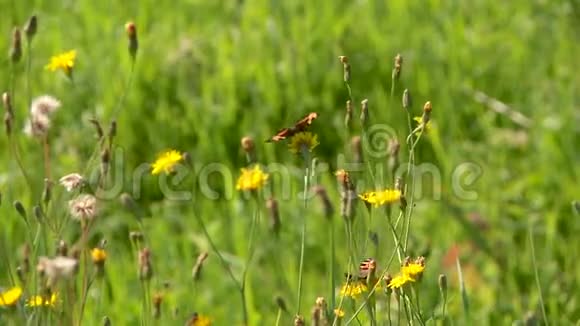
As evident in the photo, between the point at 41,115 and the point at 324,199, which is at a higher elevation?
the point at 41,115

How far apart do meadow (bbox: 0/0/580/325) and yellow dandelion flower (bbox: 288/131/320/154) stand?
2.20 ft

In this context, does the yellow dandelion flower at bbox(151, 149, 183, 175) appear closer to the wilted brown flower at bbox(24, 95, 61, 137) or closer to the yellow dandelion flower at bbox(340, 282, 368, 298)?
the wilted brown flower at bbox(24, 95, 61, 137)

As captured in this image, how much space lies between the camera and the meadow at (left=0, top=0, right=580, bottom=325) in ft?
8.30

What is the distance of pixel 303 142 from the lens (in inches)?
63.4

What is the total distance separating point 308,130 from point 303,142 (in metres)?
1.02

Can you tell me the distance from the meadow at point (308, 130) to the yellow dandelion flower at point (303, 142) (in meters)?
0.67

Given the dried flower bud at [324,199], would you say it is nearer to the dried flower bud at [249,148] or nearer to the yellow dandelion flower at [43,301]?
the dried flower bud at [249,148]

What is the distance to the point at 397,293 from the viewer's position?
61.0 inches

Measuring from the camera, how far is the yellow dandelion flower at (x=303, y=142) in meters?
1.60

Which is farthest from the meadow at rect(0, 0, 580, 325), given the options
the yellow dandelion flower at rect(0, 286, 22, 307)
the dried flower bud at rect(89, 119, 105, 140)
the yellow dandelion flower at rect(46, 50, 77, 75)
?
the yellow dandelion flower at rect(0, 286, 22, 307)

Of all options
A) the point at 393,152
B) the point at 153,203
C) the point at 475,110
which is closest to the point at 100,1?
the point at 153,203

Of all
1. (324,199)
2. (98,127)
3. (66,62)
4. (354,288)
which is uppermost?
(66,62)

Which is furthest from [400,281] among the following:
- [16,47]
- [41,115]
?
[16,47]

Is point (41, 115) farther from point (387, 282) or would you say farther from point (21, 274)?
point (387, 282)
